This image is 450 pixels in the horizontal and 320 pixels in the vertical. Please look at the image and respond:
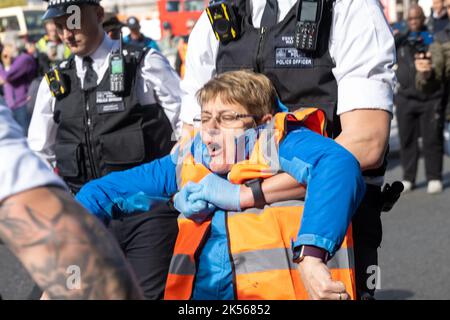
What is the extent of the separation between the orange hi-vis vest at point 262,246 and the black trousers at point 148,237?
128 cm

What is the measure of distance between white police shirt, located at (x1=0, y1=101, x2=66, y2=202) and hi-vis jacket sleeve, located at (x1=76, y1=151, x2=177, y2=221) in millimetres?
1224

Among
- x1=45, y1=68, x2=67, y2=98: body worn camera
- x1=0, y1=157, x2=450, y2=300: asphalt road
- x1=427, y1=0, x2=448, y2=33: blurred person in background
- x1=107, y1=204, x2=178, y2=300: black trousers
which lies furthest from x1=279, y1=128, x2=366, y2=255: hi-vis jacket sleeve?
x1=427, y1=0, x2=448, y2=33: blurred person in background

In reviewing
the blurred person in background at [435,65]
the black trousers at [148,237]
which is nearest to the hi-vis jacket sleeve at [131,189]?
the black trousers at [148,237]

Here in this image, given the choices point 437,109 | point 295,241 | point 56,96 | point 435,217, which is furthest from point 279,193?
point 437,109

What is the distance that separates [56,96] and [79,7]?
1.61 feet

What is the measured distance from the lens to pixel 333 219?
2.15 metres

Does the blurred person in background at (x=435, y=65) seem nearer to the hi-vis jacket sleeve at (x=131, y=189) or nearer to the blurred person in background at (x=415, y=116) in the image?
the blurred person in background at (x=415, y=116)

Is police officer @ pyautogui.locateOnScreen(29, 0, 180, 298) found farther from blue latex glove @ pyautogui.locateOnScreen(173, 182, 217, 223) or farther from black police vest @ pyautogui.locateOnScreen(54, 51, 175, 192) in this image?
blue latex glove @ pyautogui.locateOnScreen(173, 182, 217, 223)

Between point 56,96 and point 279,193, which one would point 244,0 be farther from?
point 56,96

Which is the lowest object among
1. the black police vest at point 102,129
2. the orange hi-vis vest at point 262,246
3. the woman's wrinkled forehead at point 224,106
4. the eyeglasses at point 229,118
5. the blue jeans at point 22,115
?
the blue jeans at point 22,115

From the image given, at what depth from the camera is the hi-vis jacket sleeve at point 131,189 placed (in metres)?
2.59

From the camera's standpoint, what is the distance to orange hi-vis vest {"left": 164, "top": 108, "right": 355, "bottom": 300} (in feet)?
7.77

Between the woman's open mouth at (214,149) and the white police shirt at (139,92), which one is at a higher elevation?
the woman's open mouth at (214,149)
